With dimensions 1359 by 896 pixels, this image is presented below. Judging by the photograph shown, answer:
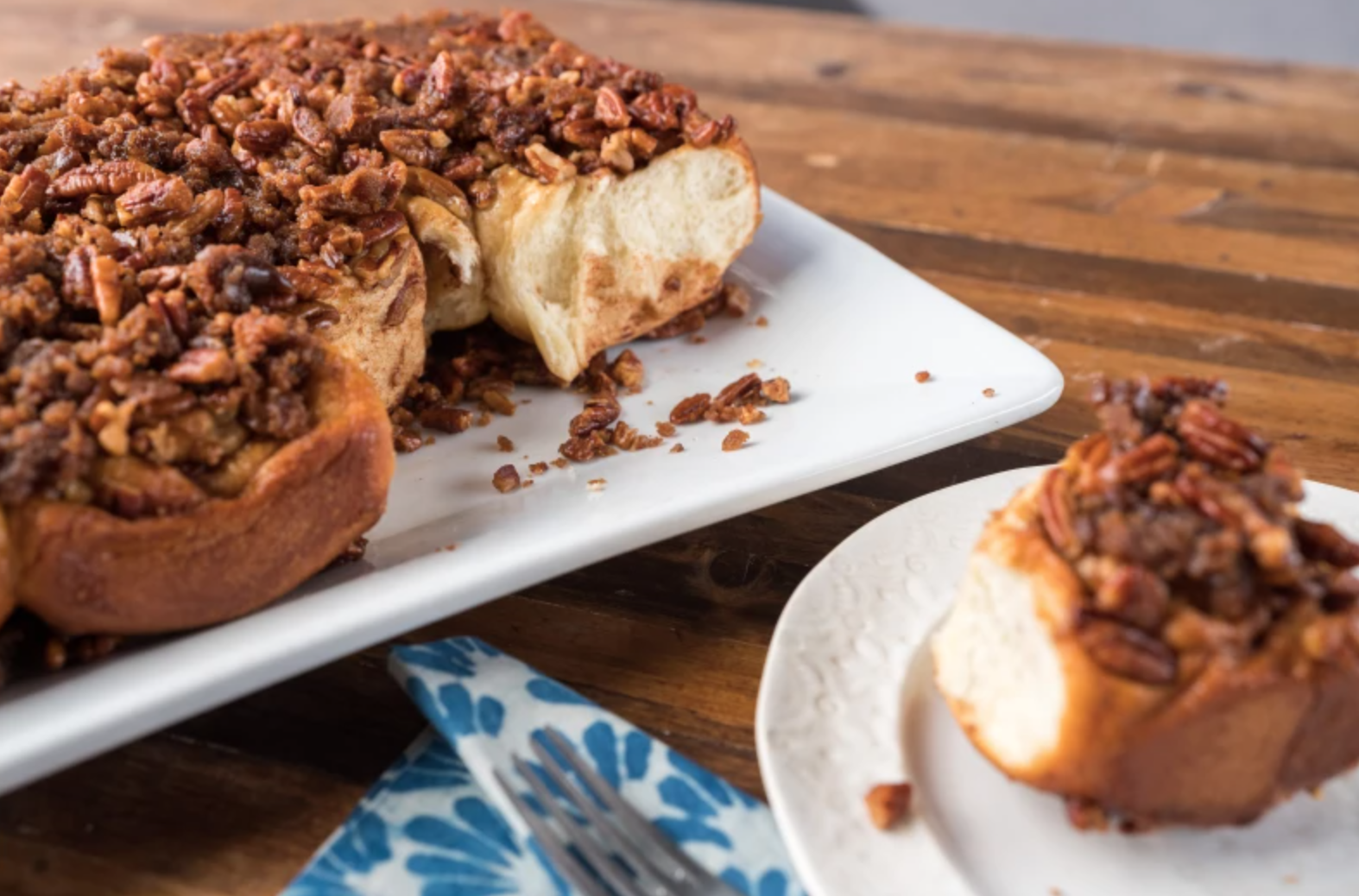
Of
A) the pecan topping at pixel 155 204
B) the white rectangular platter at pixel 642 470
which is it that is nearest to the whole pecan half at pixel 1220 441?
the white rectangular platter at pixel 642 470

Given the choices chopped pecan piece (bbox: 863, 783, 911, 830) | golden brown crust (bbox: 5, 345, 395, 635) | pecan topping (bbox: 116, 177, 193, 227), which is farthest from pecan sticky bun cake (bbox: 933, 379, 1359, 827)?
pecan topping (bbox: 116, 177, 193, 227)

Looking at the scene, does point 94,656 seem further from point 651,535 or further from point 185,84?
point 185,84

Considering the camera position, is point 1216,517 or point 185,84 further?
point 185,84

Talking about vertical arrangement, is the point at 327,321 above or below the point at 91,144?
below

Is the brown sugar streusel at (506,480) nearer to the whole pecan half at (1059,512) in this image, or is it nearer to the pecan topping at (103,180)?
the pecan topping at (103,180)

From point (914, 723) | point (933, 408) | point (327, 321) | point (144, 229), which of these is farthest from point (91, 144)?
point (914, 723)

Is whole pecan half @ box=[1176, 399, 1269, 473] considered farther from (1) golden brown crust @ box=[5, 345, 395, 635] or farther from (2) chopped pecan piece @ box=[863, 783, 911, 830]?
(1) golden brown crust @ box=[5, 345, 395, 635]
